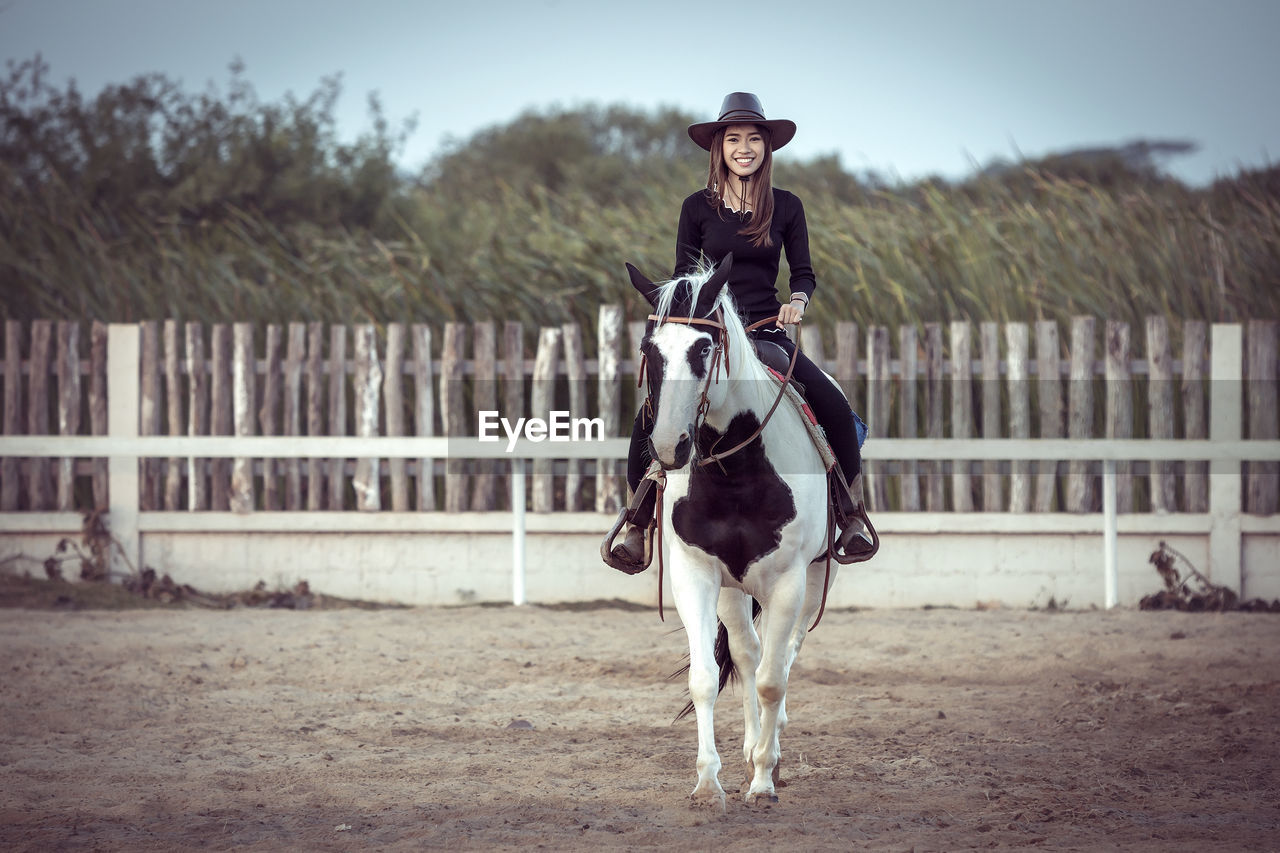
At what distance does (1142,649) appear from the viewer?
8.25 m

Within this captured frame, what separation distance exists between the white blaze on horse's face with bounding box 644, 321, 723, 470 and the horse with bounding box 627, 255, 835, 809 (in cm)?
1

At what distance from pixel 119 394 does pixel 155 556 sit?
1.47 m

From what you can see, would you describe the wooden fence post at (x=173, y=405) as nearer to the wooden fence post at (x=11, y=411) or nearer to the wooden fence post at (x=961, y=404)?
the wooden fence post at (x=11, y=411)

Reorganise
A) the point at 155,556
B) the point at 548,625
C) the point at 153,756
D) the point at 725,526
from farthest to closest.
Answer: the point at 155,556, the point at 548,625, the point at 153,756, the point at 725,526

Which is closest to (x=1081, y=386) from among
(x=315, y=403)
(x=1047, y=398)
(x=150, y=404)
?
(x=1047, y=398)

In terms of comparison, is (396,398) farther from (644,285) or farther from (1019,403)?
(644,285)

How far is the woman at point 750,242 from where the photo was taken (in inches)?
212

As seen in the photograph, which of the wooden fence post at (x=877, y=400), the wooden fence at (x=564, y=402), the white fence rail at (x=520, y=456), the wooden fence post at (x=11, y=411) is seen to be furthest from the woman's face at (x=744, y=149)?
the wooden fence post at (x=11, y=411)

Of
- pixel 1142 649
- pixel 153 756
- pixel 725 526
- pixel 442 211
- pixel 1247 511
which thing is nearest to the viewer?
pixel 725 526

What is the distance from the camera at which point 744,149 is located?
5410mm

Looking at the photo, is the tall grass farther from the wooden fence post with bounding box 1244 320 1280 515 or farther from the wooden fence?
the wooden fence post with bounding box 1244 320 1280 515

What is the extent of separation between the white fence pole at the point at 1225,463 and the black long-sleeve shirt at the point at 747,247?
5.81 metres

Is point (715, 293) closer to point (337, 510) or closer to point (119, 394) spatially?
point (337, 510)

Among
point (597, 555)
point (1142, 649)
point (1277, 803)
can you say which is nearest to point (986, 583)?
point (1142, 649)
